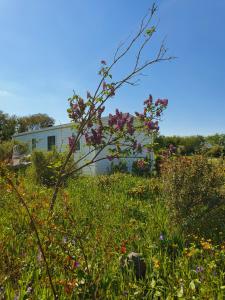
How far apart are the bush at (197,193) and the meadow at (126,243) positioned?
0.05 feet

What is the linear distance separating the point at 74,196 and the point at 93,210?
1.95 meters

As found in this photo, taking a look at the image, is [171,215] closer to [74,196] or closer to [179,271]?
[179,271]

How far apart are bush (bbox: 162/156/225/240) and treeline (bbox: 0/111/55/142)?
1795 inches

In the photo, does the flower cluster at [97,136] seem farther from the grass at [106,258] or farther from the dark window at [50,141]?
the dark window at [50,141]

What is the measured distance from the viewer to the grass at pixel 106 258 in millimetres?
3666

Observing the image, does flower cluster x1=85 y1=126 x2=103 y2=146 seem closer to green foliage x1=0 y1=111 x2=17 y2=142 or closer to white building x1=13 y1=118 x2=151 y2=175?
white building x1=13 y1=118 x2=151 y2=175

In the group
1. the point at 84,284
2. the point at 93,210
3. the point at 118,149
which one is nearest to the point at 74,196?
the point at 93,210

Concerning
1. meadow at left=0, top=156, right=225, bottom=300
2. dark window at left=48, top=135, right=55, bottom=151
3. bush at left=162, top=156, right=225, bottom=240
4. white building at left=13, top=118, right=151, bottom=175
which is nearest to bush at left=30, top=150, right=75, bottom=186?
meadow at left=0, top=156, right=225, bottom=300

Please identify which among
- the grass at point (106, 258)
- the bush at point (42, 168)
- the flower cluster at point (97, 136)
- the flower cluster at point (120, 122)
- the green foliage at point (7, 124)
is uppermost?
the green foliage at point (7, 124)

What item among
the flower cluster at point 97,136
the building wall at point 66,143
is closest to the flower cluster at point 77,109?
the flower cluster at point 97,136

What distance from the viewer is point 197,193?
6.29 m

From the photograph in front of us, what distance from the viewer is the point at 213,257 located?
16.1ft

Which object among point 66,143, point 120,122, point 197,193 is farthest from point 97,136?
point 66,143

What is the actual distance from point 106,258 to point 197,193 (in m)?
2.58
